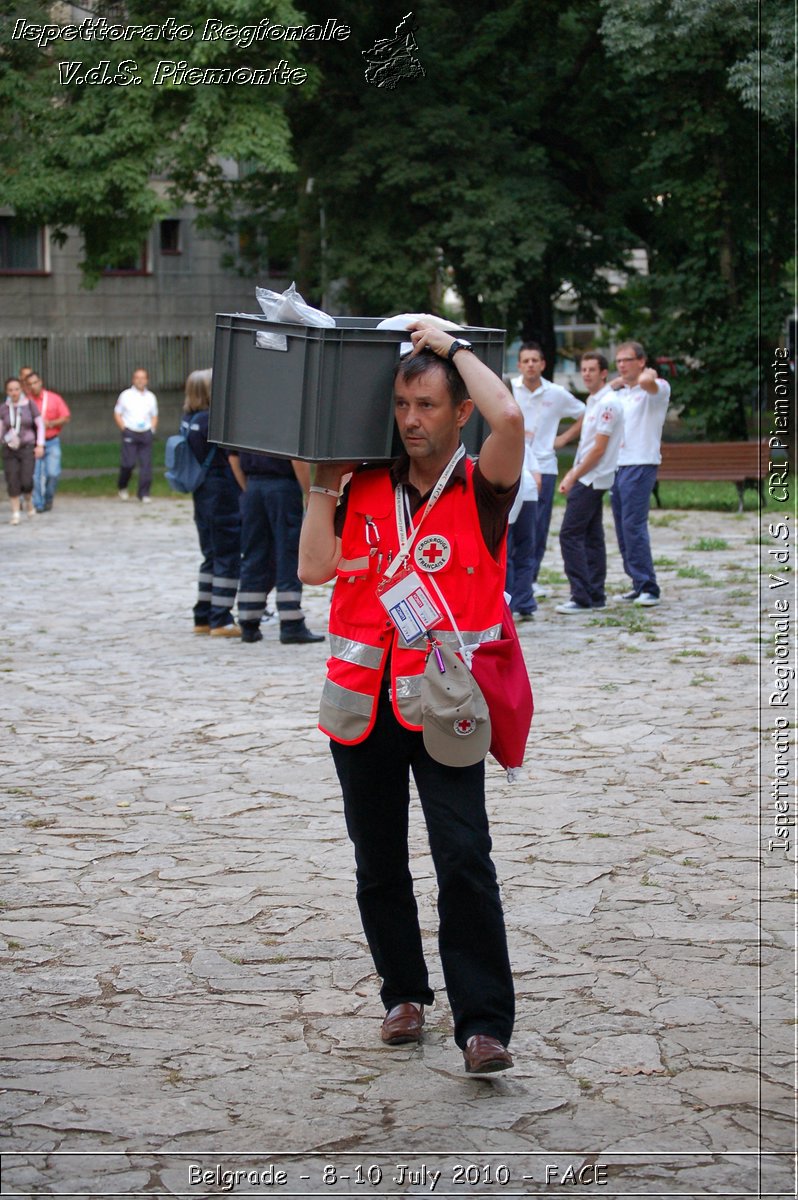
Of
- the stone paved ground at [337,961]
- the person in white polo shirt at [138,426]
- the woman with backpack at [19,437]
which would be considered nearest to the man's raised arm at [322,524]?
the stone paved ground at [337,961]

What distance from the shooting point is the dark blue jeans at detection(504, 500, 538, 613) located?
12297mm

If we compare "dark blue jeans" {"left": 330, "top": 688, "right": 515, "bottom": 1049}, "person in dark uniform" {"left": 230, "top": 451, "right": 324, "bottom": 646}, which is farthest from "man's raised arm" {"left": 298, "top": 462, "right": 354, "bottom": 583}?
"person in dark uniform" {"left": 230, "top": 451, "right": 324, "bottom": 646}

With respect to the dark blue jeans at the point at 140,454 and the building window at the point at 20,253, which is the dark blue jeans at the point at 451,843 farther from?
the building window at the point at 20,253

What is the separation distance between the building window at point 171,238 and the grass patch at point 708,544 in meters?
29.1

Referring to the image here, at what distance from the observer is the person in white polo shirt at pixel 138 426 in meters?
24.8

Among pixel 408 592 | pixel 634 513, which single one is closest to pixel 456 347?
pixel 408 592

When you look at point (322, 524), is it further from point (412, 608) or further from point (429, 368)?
point (429, 368)

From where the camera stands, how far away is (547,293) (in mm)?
35281

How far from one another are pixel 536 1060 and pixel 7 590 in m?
11.6

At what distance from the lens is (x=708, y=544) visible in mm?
17641

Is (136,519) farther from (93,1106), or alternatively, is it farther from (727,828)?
(93,1106)

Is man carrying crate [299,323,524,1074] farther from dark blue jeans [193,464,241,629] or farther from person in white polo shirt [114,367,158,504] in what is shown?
person in white polo shirt [114,367,158,504]

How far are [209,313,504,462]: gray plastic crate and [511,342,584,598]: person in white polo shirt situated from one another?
27.3ft

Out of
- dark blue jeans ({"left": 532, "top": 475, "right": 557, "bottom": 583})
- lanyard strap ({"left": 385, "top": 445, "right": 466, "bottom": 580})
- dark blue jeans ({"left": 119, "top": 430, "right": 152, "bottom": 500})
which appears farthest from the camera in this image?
dark blue jeans ({"left": 119, "top": 430, "right": 152, "bottom": 500})
